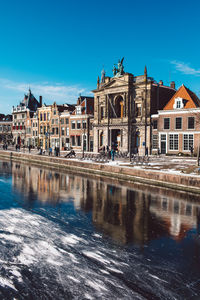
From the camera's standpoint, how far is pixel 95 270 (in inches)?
353

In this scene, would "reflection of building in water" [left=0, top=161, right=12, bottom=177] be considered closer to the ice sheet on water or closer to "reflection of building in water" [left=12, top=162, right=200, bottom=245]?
"reflection of building in water" [left=12, top=162, right=200, bottom=245]

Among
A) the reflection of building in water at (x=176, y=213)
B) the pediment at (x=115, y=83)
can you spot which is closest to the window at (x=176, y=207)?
the reflection of building in water at (x=176, y=213)

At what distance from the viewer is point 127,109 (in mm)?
49656

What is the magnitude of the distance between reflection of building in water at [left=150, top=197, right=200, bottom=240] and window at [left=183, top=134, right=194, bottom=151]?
23438mm

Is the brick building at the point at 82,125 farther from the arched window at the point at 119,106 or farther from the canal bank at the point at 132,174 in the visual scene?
the canal bank at the point at 132,174

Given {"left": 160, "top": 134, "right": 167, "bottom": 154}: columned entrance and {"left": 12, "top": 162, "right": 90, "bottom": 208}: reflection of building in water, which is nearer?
{"left": 12, "top": 162, "right": 90, "bottom": 208}: reflection of building in water

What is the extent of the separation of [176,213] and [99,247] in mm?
6847

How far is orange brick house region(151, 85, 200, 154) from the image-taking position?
40375 mm

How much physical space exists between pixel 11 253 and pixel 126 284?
14.8 feet

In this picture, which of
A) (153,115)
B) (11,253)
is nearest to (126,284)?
(11,253)

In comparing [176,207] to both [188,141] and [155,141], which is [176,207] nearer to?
[188,141]

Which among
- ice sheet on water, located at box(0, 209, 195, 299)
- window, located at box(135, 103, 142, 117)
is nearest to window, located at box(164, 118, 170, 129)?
window, located at box(135, 103, 142, 117)

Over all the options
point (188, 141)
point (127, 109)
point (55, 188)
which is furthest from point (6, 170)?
point (188, 141)

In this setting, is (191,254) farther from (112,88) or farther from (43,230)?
(112,88)
